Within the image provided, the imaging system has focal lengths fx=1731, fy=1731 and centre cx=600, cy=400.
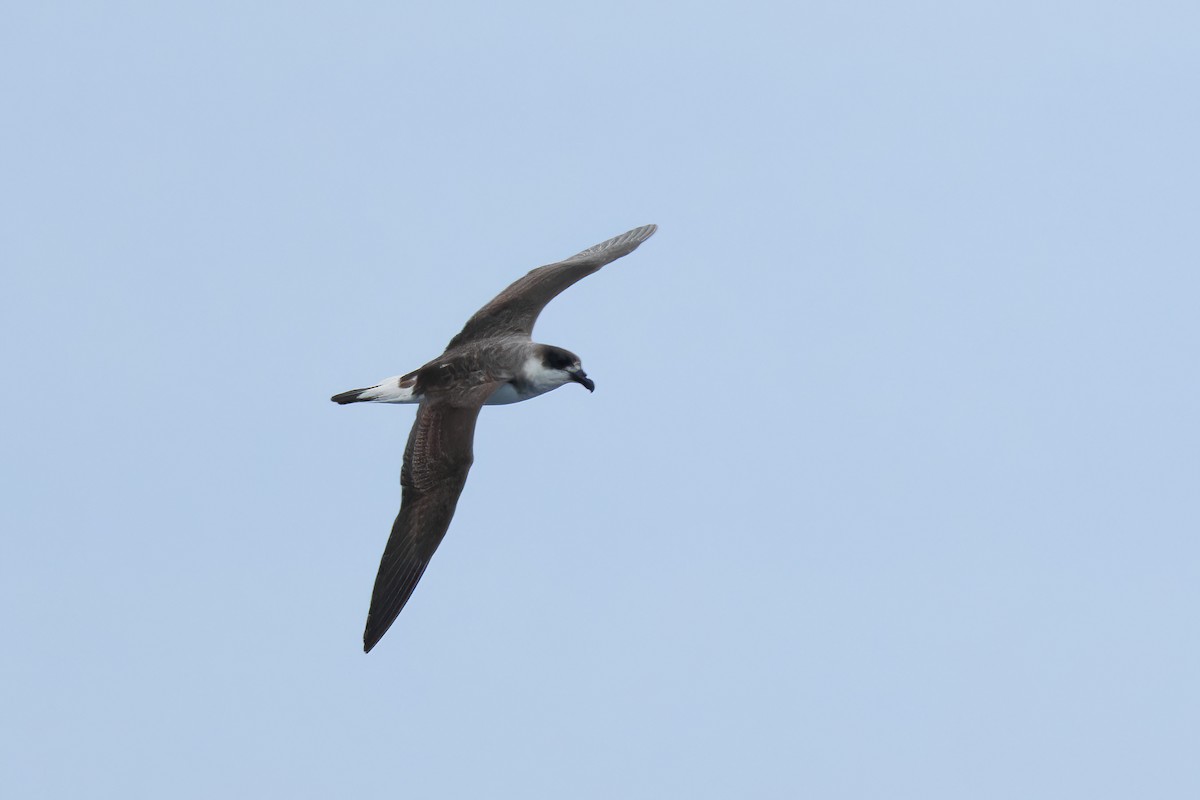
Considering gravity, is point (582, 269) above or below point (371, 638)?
above

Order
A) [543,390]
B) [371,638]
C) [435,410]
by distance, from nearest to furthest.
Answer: [371,638]
[435,410]
[543,390]

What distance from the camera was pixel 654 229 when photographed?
27.3m

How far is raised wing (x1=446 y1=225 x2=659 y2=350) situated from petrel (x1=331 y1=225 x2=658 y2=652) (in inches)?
0.5

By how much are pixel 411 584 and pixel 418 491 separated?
3.70ft

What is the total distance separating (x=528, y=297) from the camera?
24172 millimetres

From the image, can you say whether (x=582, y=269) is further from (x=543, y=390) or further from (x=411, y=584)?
(x=411, y=584)

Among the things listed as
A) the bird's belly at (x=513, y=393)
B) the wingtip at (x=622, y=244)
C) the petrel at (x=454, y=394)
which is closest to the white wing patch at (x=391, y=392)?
the petrel at (x=454, y=394)

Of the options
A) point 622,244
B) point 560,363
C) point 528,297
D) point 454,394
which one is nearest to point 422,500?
point 454,394

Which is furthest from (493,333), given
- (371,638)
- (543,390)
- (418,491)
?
(371,638)

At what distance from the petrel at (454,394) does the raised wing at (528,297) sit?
0.01 meters

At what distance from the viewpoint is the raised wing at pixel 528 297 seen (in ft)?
77.3

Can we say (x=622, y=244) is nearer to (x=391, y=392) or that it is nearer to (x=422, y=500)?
(x=391, y=392)

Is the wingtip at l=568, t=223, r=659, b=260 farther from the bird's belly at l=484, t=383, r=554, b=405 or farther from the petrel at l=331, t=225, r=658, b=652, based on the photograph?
the bird's belly at l=484, t=383, r=554, b=405

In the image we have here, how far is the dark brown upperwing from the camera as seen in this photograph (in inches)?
786
